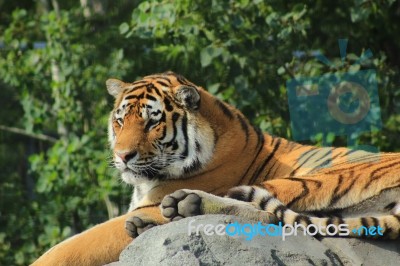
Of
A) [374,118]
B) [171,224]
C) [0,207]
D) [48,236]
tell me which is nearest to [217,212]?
[171,224]

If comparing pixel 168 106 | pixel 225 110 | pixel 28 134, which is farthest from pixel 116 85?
pixel 28 134

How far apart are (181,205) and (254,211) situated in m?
0.28

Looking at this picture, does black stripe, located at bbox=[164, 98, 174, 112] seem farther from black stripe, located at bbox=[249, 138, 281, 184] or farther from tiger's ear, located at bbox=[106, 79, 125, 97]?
black stripe, located at bbox=[249, 138, 281, 184]

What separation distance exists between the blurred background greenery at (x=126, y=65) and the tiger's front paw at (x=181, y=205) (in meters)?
2.58

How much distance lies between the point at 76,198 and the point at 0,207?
95 cm

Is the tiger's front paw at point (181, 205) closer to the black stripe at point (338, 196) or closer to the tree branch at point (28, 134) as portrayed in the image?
the black stripe at point (338, 196)

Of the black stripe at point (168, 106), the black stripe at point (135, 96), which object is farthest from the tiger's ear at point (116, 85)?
the black stripe at point (168, 106)

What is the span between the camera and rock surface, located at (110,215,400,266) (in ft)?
10.0

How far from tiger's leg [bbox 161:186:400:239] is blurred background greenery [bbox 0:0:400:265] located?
100 inches

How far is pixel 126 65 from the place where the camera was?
21.3ft

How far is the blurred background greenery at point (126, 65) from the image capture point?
239 inches

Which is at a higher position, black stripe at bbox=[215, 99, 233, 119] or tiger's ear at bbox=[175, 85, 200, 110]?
tiger's ear at bbox=[175, 85, 200, 110]

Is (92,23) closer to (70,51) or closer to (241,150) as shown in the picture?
(70,51)

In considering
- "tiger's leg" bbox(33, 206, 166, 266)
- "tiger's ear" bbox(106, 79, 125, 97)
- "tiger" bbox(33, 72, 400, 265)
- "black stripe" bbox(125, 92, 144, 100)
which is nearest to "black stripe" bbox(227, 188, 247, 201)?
"tiger" bbox(33, 72, 400, 265)
